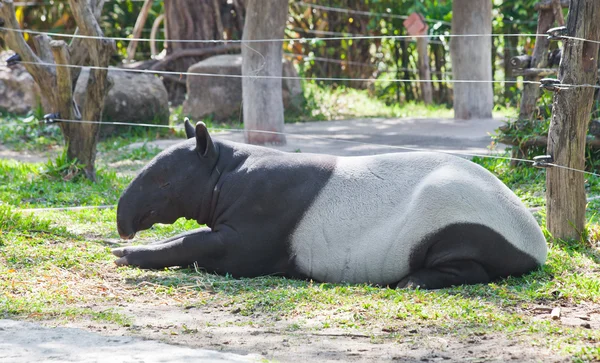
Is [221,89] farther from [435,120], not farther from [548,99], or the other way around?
[548,99]

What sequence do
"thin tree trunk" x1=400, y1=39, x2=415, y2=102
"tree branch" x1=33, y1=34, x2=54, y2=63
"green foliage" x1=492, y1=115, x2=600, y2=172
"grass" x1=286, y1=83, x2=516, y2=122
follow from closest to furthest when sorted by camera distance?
1. "green foliage" x1=492, y1=115, x2=600, y2=172
2. "tree branch" x1=33, y1=34, x2=54, y2=63
3. "grass" x1=286, y1=83, x2=516, y2=122
4. "thin tree trunk" x1=400, y1=39, x2=415, y2=102

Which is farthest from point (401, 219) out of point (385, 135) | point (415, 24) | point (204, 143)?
point (415, 24)

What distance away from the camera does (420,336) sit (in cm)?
430

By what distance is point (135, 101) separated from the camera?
13.6 m

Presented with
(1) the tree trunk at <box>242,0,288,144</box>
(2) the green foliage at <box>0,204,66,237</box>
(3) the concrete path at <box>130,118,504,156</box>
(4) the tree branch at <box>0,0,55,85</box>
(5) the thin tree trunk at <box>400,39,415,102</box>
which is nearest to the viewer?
(2) the green foliage at <box>0,204,66,237</box>

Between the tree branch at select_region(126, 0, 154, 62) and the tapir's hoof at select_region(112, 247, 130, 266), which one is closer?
the tapir's hoof at select_region(112, 247, 130, 266)

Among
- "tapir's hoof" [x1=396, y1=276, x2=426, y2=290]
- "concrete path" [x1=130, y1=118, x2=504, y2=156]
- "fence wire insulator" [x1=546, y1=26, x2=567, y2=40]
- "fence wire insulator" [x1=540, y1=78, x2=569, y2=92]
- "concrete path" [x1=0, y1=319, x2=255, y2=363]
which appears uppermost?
"fence wire insulator" [x1=546, y1=26, x2=567, y2=40]

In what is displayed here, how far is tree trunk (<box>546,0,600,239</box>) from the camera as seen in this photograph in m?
5.98

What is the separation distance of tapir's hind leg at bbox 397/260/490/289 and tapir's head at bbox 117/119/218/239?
1.64 m

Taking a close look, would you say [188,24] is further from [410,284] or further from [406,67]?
[410,284]

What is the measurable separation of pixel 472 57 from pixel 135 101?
5643 millimetres

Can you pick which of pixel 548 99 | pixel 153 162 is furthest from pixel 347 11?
pixel 153 162

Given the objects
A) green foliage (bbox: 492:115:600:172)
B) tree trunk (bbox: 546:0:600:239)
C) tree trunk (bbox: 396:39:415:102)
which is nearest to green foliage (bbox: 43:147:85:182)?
green foliage (bbox: 492:115:600:172)

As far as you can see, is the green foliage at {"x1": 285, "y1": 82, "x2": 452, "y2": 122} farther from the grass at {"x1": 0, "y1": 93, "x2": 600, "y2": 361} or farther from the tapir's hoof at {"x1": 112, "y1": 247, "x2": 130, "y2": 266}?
the tapir's hoof at {"x1": 112, "y1": 247, "x2": 130, "y2": 266}
